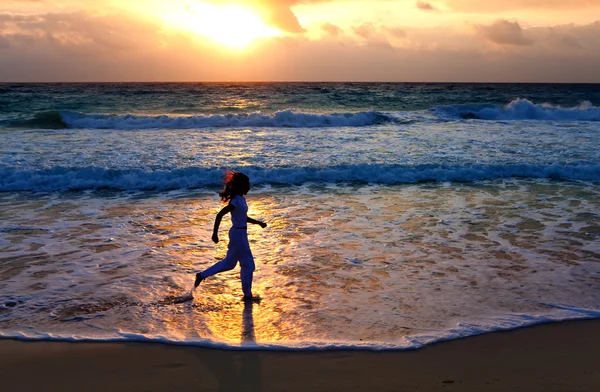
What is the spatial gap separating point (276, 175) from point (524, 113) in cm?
2369

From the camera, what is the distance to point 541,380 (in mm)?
4113

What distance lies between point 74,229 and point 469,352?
21.9ft

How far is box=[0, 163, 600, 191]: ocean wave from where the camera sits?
12.7 m

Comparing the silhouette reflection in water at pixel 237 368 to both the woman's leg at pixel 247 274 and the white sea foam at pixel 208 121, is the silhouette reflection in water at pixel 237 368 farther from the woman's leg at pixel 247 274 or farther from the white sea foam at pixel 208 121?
the white sea foam at pixel 208 121

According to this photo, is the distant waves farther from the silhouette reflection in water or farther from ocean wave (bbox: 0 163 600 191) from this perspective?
the silhouette reflection in water

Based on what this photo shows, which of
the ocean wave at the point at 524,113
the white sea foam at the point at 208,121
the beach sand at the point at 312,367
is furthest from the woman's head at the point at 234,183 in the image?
the ocean wave at the point at 524,113

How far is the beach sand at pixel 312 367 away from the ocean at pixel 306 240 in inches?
7.6

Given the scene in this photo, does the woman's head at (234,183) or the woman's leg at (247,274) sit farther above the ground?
the woman's head at (234,183)

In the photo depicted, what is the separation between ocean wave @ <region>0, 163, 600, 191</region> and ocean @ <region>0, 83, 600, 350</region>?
0.17 ft

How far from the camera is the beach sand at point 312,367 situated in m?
4.06

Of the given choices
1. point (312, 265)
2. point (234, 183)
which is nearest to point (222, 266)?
point (234, 183)

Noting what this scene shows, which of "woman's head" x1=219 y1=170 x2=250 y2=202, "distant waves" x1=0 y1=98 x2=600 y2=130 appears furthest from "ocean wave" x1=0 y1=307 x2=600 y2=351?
"distant waves" x1=0 y1=98 x2=600 y2=130

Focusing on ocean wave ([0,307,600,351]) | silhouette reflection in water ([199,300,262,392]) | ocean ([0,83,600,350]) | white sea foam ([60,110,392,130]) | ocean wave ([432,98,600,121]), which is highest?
ocean wave ([432,98,600,121])

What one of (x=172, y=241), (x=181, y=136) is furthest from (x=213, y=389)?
(x=181, y=136)
